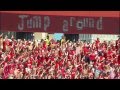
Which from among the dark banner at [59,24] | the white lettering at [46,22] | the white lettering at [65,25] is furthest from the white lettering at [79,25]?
the white lettering at [46,22]

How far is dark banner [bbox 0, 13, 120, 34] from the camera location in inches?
156

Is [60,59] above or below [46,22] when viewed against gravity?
below

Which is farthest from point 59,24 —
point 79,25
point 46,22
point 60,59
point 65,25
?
point 60,59

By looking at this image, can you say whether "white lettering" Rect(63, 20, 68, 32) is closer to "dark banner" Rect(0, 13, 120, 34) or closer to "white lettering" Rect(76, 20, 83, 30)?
"dark banner" Rect(0, 13, 120, 34)

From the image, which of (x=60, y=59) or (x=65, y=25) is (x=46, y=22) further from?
(x=60, y=59)

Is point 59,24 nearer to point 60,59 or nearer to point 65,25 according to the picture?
point 65,25

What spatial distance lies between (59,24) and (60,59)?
52cm

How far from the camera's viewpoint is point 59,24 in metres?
4.01

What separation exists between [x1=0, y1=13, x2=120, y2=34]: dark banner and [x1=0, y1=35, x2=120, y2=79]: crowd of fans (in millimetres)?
163

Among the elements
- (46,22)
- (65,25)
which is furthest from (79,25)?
(46,22)

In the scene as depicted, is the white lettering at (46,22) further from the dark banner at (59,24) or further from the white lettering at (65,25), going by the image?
the white lettering at (65,25)

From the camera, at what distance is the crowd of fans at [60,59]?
12.8 ft
